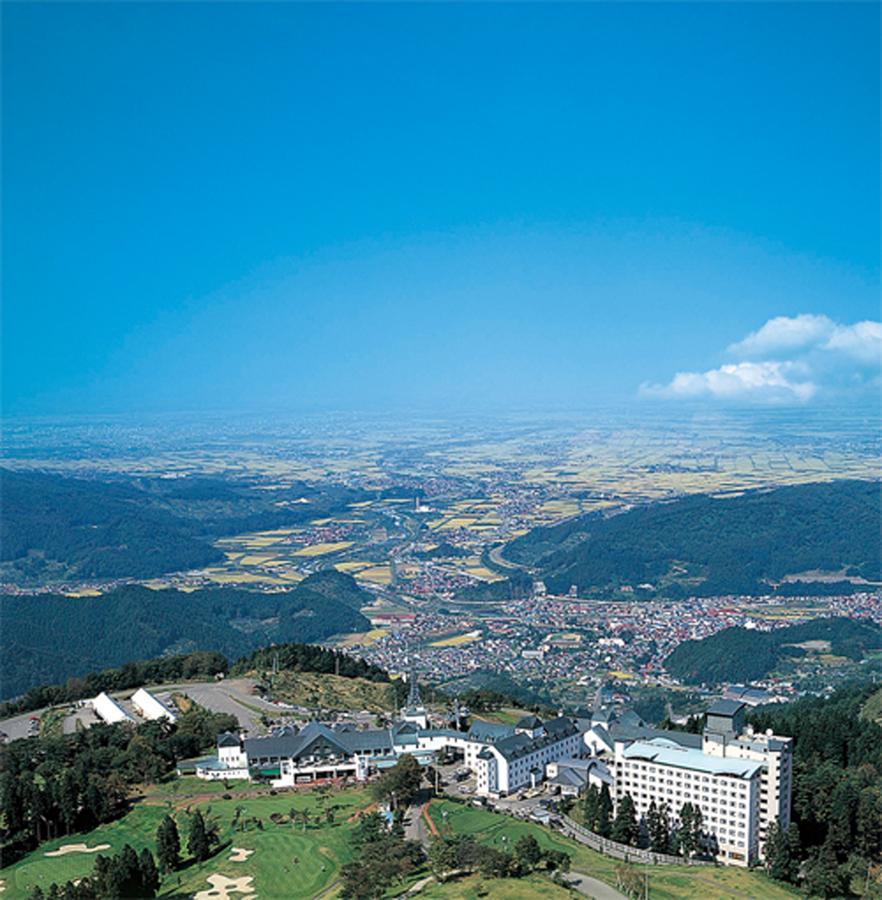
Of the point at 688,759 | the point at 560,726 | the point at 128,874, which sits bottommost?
the point at 128,874

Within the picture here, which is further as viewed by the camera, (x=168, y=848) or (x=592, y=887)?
(x=168, y=848)

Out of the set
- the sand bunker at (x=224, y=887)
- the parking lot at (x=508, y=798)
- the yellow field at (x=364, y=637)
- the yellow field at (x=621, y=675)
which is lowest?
the yellow field at (x=621, y=675)

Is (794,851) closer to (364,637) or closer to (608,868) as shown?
(608,868)

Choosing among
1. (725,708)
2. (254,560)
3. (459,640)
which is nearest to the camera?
(725,708)

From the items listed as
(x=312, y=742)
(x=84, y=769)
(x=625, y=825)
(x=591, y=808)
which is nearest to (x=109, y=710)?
(x=84, y=769)

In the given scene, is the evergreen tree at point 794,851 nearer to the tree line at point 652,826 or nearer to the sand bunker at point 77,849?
the tree line at point 652,826

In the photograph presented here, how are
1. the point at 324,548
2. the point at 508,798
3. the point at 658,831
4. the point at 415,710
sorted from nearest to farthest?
the point at 658,831, the point at 508,798, the point at 415,710, the point at 324,548

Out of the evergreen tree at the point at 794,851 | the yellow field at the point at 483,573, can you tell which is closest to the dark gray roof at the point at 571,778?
the evergreen tree at the point at 794,851

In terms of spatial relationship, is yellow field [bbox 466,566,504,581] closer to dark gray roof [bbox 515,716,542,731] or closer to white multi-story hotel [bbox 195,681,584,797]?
white multi-story hotel [bbox 195,681,584,797]
